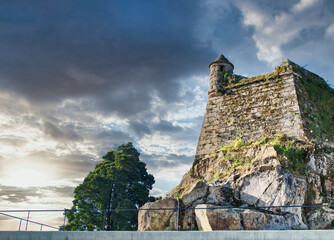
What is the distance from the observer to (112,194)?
26375 millimetres

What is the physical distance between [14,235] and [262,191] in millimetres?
8839

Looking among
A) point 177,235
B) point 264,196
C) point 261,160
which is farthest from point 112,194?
point 177,235

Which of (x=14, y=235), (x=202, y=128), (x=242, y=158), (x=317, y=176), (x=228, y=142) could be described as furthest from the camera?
(x=202, y=128)

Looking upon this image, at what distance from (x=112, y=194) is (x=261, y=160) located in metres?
15.3

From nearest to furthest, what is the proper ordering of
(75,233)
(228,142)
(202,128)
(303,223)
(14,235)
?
(75,233) < (14,235) < (303,223) < (228,142) < (202,128)

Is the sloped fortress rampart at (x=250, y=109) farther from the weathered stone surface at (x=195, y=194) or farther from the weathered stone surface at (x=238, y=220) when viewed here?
the weathered stone surface at (x=238, y=220)

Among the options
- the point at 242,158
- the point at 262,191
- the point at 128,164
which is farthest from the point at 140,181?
the point at 262,191

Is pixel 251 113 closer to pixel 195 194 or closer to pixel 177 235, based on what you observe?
pixel 195 194

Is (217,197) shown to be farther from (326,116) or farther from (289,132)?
(326,116)

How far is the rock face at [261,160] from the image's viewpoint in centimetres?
1245

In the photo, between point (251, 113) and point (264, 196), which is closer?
point (264, 196)

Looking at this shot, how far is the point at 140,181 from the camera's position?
1139 inches

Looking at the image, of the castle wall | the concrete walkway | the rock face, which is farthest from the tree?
the concrete walkway

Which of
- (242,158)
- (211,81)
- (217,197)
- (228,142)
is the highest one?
(211,81)
